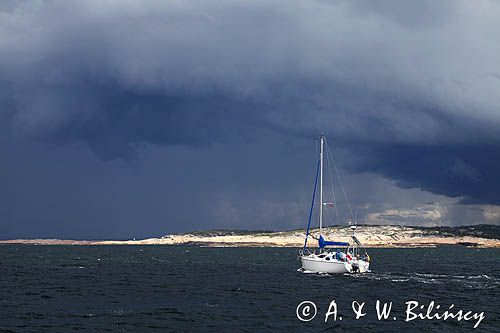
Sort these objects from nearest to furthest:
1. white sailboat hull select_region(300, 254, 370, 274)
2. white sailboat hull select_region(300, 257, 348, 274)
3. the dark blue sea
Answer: the dark blue sea, white sailboat hull select_region(300, 257, 348, 274), white sailboat hull select_region(300, 254, 370, 274)

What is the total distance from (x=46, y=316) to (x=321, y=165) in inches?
2670

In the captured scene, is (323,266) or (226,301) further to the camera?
(323,266)

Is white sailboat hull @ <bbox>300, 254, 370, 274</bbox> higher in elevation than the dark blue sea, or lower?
higher

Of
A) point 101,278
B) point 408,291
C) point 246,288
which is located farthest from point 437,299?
point 101,278

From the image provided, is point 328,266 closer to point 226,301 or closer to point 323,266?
point 323,266

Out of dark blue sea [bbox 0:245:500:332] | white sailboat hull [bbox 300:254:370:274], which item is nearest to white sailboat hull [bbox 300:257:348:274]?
white sailboat hull [bbox 300:254:370:274]

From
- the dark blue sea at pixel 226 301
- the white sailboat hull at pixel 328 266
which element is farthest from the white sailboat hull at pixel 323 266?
the dark blue sea at pixel 226 301

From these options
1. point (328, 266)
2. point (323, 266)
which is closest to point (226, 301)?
point (323, 266)

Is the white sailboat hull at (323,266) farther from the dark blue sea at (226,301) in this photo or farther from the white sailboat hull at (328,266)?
the dark blue sea at (226,301)

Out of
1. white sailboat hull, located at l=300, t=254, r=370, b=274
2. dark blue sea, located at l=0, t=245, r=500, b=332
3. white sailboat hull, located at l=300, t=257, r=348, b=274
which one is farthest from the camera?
white sailboat hull, located at l=300, t=254, r=370, b=274

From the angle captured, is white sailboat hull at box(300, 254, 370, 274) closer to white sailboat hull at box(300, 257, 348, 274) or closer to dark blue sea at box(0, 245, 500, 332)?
white sailboat hull at box(300, 257, 348, 274)

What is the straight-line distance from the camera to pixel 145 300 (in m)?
56.0

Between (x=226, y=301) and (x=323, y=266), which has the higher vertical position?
(x=323, y=266)

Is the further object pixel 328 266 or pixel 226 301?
pixel 328 266
